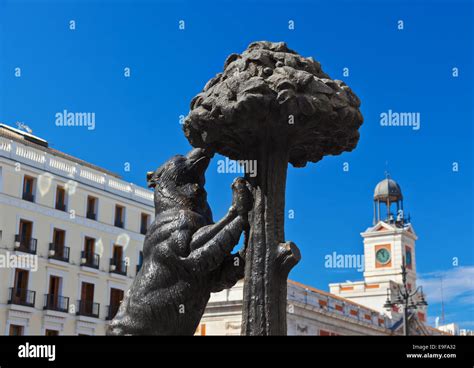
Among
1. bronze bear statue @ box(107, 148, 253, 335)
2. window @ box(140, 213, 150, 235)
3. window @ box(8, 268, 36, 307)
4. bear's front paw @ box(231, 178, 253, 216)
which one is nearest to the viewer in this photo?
bronze bear statue @ box(107, 148, 253, 335)

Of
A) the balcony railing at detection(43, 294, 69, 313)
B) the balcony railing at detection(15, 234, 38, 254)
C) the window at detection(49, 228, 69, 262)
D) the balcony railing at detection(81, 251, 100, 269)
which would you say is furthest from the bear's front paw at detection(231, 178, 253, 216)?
the balcony railing at detection(81, 251, 100, 269)

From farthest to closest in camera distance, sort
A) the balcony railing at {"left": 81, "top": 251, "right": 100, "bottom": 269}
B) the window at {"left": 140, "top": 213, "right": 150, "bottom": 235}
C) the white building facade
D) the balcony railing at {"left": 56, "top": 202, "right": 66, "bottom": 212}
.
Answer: the window at {"left": 140, "top": 213, "right": 150, "bottom": 235} → the balcony railing at {"left": 81, "top": 251, "right": 100, "bottom": 269} → the balcony railing at {"left": 56, "top": 202, "right": 66, "bottom": 212} → the white building facade

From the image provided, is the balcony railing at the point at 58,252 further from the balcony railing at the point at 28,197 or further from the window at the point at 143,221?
the window at the point at 143,221

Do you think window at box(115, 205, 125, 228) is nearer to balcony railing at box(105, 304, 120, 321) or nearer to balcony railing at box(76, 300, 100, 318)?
balcony railing at box(105, 304, 120, 321)

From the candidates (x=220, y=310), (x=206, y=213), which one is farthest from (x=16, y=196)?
(x=206, y=213)

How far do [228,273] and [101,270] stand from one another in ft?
84.2

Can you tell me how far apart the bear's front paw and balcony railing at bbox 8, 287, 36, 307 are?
22.6 metres

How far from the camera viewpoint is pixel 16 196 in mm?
27688

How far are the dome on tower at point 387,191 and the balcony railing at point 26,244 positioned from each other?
48418 millimetres

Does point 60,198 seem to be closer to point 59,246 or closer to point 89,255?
point 59,246

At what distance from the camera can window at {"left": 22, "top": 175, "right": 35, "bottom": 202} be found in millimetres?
28139

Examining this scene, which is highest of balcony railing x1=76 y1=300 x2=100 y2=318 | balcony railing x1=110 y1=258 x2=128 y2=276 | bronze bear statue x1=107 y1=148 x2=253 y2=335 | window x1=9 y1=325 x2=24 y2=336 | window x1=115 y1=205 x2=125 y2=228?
window x1=115 y1=205 x2=125 y2=228
